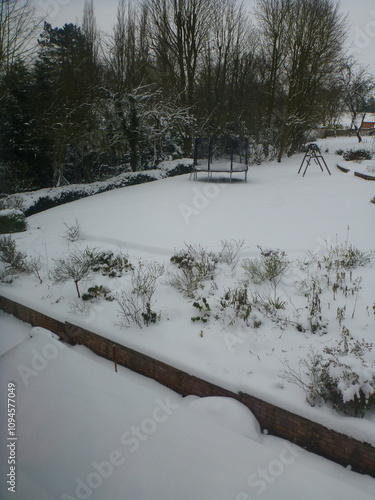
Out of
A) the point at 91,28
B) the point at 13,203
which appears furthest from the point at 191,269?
the point at 91,28

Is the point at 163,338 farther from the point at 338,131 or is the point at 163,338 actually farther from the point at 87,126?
the point at 338,131

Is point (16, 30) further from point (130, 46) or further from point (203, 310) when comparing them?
point (203, 310)

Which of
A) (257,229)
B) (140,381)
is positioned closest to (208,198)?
(257,229)

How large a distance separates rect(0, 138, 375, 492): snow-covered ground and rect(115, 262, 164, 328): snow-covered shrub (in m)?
0.12

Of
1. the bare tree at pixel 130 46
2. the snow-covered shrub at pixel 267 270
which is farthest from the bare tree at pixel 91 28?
the snow-covered shrub at pixel 267 270

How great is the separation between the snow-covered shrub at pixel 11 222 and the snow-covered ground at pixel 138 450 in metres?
5.51

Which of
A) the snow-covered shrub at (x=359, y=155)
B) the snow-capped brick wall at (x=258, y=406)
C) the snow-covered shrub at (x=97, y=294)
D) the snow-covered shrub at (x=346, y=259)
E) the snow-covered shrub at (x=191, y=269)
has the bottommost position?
the snow-capped brick wall at (x=258, y=406)

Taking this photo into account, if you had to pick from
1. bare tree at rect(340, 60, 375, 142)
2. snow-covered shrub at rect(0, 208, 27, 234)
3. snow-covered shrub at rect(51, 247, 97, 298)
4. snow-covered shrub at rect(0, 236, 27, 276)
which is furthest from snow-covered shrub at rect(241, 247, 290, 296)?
bare tree at rect(340, 60, 375, 142)

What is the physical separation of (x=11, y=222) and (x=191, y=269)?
5.25 meters

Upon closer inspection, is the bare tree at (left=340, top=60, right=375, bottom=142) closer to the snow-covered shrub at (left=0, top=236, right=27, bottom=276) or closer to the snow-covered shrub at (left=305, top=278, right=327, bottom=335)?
the snow-covered shrub at (left=305, top=278, right=327, bottom=335)

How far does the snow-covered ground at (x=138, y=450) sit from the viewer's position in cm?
225

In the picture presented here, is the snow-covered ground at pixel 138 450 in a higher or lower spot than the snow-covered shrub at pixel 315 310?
lower

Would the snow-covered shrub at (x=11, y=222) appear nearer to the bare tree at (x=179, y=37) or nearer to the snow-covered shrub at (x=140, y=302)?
the snow-covered shrub at (x=140, y=302)

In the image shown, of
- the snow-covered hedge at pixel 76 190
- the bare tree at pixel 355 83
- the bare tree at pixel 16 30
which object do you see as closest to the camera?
the bare tree at pixel 16 30
